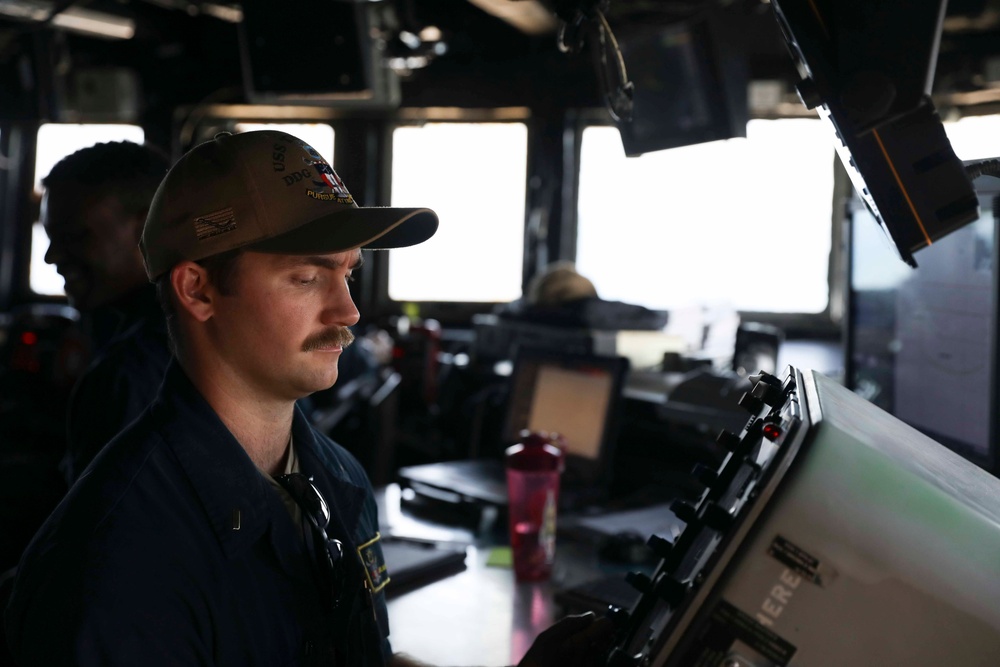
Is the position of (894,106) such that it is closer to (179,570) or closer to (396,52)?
(179,570)

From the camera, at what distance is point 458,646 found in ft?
5.14

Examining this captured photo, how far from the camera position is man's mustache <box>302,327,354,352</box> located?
117cm

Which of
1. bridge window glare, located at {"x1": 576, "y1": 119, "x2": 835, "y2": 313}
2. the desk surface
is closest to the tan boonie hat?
the desk surface

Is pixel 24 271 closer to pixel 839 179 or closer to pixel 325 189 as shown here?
pixel 839 179

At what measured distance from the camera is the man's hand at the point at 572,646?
3.26 ft

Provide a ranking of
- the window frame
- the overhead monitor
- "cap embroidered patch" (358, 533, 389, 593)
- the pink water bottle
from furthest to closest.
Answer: the window frame
the pink water bottle
"cap embroidered patch" (358, 533, 389, 593)
the overhead monitor

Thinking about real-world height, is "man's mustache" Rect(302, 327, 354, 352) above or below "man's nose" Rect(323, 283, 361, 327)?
below

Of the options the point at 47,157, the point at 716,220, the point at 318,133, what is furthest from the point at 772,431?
the point at 47,157

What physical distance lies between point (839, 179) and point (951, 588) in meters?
3.96

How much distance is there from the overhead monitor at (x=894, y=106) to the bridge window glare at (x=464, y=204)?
409cm

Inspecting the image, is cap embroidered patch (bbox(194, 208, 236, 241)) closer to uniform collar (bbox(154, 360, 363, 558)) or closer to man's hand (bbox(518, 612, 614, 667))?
uniform collar (bbox(154, 360, 363, 558))

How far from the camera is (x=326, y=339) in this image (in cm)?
117

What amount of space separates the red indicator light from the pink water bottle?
1111 mm

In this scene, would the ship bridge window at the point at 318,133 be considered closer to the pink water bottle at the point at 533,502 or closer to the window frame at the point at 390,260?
the window frame at the point at 390,260
